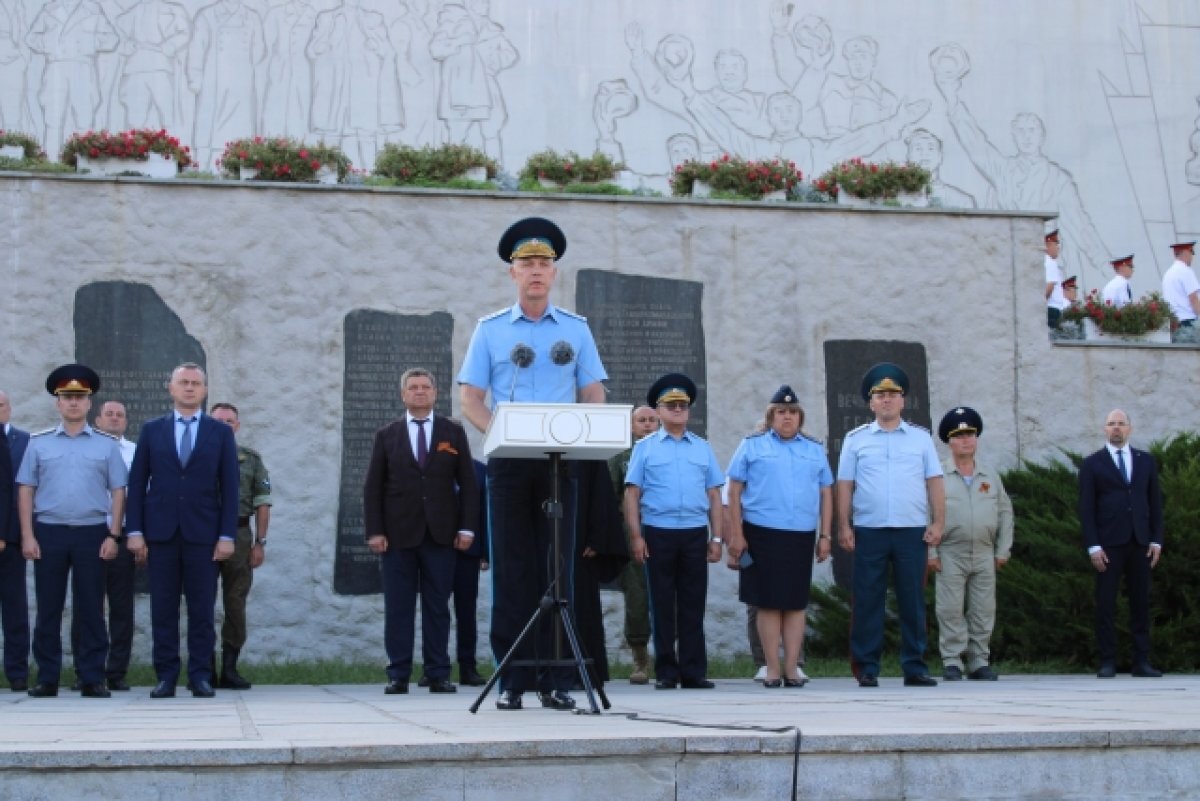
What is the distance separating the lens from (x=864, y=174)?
13.7 m

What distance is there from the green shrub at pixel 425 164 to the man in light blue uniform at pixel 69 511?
4219 mm

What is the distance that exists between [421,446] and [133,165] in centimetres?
480

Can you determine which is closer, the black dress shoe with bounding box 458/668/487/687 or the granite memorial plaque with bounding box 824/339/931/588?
the black dress shoe with bounding box 458/668/487/687

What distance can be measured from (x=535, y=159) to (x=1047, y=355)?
4460 mm

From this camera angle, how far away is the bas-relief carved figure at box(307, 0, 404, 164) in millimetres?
18250

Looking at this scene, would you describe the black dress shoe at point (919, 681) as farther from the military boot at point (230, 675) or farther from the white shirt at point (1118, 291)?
the white shirt at point (1118, 291)

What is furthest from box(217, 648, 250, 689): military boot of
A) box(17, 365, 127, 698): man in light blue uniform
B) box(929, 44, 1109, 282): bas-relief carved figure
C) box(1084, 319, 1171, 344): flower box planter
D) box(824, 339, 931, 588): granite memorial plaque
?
box(929, 44, 1109, 282): bas-relief carved figure

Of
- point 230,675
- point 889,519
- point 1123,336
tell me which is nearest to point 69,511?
point 230,675

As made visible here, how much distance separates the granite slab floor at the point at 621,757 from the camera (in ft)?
14.9

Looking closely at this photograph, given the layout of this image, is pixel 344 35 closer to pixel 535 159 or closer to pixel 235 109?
pixel 235 109

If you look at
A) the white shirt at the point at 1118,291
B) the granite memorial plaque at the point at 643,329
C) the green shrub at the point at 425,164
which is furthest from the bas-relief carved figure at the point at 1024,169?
the green shrub at the point at 425,164

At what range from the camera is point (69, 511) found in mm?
9281

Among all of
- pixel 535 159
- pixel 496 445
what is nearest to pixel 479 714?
pixel 496 445

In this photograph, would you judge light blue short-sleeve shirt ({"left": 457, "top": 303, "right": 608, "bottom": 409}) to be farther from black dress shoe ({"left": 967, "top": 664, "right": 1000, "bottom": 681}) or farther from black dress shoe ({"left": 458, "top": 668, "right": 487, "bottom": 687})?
black dress shoe ({"left": 967, "top": 664, "right": 1000, "bottom": 681})
